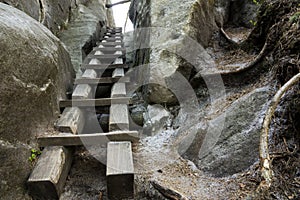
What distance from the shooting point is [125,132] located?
180cm

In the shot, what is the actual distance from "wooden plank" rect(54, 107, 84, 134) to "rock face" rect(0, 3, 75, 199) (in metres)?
0.07

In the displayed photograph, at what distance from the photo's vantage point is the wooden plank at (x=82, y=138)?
66.2 inches

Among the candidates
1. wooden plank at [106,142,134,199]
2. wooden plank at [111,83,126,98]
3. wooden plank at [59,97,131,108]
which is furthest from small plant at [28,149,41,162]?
wooden plank at [111,83,126,98]

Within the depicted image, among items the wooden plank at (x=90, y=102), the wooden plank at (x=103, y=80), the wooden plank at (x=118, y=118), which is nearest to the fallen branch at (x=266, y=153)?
the wooden plank at (x=118, y=118)

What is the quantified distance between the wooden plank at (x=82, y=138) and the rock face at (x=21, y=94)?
11cm

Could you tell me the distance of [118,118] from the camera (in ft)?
6.74

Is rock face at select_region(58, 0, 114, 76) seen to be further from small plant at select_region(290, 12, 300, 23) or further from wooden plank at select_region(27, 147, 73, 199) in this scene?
small plant at select_region(290, 12, 300, 23)

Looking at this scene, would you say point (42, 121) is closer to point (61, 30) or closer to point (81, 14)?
point (61, 30)

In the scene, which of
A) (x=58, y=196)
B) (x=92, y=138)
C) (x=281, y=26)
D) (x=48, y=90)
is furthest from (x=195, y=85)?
(x=58, y=196)

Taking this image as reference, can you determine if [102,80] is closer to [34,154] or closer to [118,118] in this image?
[118,118]

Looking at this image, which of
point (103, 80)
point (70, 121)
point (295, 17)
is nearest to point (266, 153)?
point (295, 17)

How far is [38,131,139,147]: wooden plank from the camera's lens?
1.68 meters

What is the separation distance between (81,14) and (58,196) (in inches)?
196

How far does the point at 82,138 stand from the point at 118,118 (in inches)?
16.8
